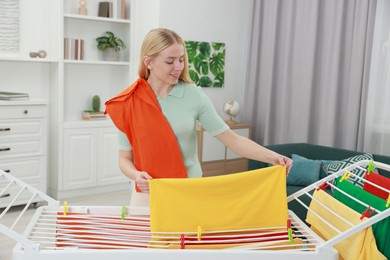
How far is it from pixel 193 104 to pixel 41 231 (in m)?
0.77

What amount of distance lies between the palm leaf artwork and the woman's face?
350cm

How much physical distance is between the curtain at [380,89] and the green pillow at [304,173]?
0.74 meters

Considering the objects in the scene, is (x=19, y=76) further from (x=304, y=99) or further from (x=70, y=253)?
(x=70, y=253)

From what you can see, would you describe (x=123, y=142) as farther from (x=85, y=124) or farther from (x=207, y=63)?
(x=207, y=63)

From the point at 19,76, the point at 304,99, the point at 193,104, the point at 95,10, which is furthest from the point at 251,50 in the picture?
the point at 193,104

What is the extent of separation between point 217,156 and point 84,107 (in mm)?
1452

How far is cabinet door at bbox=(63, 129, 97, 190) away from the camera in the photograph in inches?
208

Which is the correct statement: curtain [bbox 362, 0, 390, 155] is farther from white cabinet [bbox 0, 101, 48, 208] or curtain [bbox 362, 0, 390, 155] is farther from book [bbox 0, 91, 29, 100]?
book [bbox 0, 91, 29, 100]

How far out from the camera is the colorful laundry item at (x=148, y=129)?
88.2 inches

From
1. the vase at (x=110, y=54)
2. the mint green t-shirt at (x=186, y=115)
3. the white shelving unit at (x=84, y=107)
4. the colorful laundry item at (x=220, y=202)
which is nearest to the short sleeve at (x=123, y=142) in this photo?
the mint green t-shirt at (x=186, y=115)

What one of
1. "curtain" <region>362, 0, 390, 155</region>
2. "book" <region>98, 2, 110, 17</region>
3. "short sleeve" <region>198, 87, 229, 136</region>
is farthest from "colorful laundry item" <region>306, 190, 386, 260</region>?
"book" <region>98, 2, 110, 17</region>

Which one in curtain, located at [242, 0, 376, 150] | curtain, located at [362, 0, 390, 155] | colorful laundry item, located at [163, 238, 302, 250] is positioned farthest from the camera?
curtain, located at [242, 0, 376, 150]

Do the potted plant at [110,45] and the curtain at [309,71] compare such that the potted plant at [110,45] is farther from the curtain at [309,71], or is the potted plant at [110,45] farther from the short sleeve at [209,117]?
the short sleeve at [209,117]

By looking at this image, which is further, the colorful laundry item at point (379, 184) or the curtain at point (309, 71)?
the curtain at point (309, 71)
